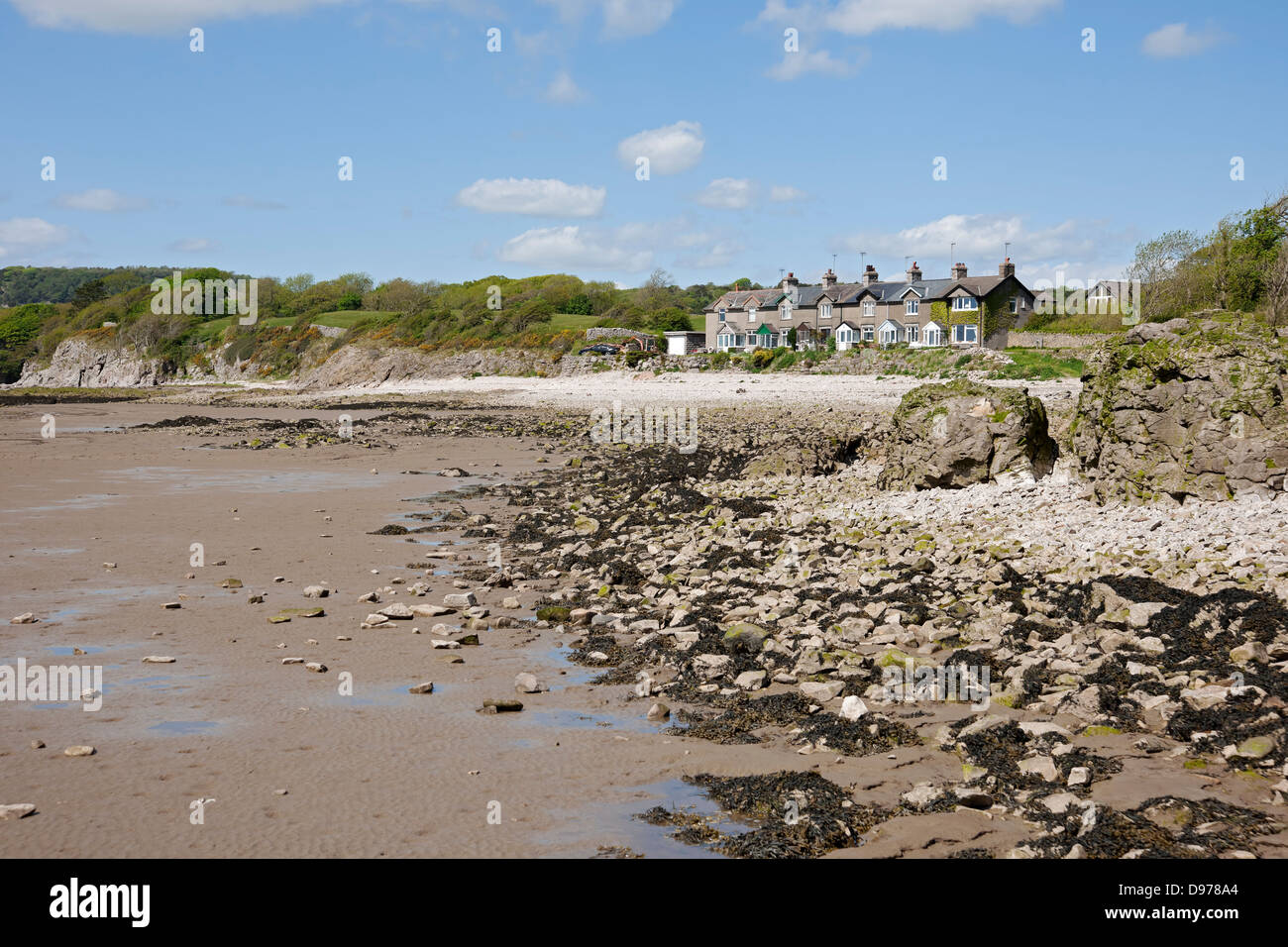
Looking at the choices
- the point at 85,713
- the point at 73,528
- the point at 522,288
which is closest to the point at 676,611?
the point at 85,713

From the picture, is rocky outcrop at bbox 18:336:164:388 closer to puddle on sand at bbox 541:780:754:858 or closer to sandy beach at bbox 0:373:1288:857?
sandy beach at bbox 0:373:1288:857

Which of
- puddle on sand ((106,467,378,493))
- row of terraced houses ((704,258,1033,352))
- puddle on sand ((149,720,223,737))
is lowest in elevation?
puddle on sand ((149,720,223,737))

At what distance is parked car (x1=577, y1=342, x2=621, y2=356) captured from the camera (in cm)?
7656

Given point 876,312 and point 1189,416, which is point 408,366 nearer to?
point 876,312

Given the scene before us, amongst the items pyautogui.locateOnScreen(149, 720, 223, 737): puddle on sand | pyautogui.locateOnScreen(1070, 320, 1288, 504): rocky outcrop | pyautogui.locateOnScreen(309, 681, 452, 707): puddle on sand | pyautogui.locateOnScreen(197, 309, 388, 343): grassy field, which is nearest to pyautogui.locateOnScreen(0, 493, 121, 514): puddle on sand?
pyautogui.locateOnScreen(149, 720, 223, 737): puddle on sand

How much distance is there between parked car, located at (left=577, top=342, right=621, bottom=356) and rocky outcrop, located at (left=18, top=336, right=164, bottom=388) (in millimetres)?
56896

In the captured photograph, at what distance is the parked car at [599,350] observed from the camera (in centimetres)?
7656

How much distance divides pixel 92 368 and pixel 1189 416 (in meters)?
123

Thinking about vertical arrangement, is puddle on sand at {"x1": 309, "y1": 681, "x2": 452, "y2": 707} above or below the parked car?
below

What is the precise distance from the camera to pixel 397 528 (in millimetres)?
16781

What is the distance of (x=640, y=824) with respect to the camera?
6.03 metres
